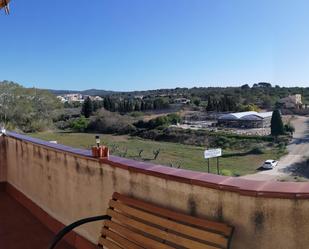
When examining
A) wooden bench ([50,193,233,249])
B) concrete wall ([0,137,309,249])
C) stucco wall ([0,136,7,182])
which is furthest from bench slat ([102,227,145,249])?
stucco wall ([0,136,7,182])

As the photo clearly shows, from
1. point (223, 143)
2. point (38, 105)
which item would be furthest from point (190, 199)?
point (223, 143)

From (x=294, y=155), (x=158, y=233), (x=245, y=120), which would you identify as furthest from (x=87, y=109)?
(x=158, y=233)

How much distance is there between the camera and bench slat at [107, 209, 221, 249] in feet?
4.88

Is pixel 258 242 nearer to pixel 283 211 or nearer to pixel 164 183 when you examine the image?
pixel 283 211

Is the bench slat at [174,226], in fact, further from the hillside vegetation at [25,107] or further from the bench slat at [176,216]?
the hillside vegetation at [25,107]

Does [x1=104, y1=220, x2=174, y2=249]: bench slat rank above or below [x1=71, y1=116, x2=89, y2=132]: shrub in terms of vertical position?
above

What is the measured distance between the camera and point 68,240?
2820mm

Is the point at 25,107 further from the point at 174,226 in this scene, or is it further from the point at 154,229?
the point at 174,226

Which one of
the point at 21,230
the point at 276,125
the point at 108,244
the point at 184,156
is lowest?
the point at 184,156

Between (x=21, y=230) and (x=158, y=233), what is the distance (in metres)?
A: 1.99

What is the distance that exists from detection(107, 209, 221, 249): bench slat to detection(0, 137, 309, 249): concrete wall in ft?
0.43

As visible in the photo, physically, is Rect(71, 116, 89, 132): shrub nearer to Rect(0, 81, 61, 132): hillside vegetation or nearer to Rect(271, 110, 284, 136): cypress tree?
Rect(0, 81, 61, 132): hillside vegetation

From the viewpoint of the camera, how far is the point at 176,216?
5.39 ft

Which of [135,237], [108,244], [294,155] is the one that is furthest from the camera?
[294,155]
